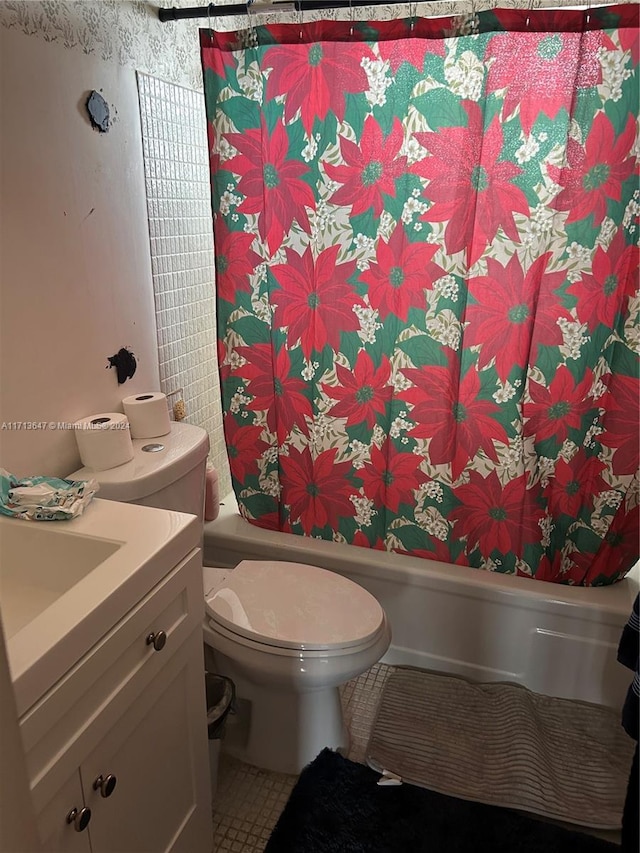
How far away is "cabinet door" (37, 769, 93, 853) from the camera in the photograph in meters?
0.91

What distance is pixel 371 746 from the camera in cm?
179

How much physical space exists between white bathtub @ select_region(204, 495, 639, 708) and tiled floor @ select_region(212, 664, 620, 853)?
273 mm

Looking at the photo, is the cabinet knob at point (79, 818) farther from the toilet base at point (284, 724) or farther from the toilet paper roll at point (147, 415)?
the toilet paper roll at point (147, 415)

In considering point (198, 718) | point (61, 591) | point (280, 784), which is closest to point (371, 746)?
point (280, 784)

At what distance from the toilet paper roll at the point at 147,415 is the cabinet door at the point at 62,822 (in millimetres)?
911

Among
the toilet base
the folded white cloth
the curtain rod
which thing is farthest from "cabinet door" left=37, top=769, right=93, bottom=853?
the curtain rod

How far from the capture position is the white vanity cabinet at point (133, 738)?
2.97 feet

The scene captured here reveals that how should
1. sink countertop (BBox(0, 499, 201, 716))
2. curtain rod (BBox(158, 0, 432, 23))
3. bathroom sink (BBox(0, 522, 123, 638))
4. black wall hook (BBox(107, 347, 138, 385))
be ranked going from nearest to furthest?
sink countertop (BBox(0, 499, 201, 716))
bathroom sink (BBox(0, 522, 123, 638))
curtain rod (BBox(158, 0, 432, 23))
black wall hook (BBox(107, 347, 138, 385))

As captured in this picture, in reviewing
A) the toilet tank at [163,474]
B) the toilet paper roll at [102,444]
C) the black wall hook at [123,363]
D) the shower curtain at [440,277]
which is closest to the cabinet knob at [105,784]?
the toilet tank at [163,474]

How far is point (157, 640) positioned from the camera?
1107 mm

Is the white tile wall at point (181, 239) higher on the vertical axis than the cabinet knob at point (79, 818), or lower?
higher

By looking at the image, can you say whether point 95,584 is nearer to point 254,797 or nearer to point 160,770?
point 160,770

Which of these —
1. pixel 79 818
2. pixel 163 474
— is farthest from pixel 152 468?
pixel 79 818

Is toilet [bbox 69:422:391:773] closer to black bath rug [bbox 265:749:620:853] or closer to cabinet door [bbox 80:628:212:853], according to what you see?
black bath rug [bbox 265:749:620:853]
